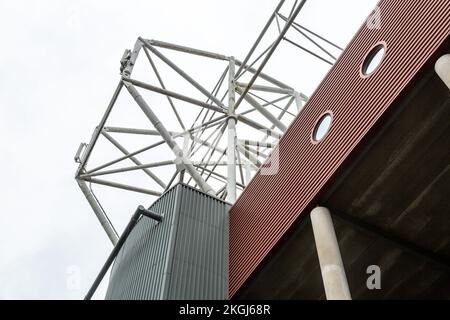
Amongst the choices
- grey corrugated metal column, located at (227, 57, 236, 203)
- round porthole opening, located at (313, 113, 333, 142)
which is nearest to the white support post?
grey corrugated metal column, located at (227, 57, 236, 203)

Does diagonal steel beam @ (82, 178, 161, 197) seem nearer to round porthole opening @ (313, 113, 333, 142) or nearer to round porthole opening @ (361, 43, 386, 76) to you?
round porthole opening @ (313, 113, 333, 142)

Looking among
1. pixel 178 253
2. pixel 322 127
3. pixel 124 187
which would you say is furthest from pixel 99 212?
pixel 322 127

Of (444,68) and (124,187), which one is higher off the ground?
(124,187)

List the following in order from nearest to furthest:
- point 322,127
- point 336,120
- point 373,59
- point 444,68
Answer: point 444,68
point 373,59
point 336,120
point 322,127

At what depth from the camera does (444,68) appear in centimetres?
1057

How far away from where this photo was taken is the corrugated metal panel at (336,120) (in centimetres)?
1180

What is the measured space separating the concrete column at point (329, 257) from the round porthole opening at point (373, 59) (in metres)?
3.53

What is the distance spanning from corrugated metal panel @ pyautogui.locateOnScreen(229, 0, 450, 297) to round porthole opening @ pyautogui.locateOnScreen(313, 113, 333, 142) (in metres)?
0.23

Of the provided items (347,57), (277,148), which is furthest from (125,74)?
(347,57)

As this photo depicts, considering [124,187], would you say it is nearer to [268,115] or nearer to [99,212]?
[99,212]

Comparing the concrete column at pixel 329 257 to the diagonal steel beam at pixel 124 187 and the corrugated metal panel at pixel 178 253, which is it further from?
the diagonal steel beam at pixel 124 187

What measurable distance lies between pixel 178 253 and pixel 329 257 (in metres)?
5.51

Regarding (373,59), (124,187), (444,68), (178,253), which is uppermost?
(124,187)

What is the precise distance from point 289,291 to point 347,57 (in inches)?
266
